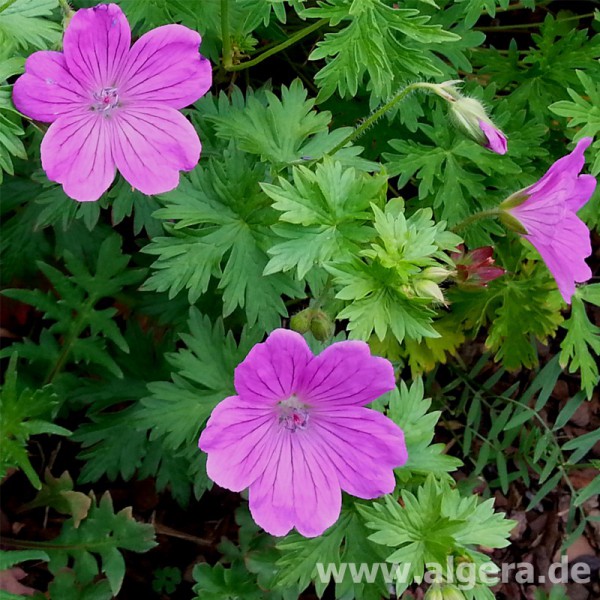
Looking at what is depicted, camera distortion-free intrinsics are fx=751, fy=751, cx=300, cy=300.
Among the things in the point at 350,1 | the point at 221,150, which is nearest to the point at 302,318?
the point at 221,150

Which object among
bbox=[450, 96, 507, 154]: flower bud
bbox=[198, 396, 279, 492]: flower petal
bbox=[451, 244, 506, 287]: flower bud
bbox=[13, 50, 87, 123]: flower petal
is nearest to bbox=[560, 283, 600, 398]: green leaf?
bbox=[451, 244, 506, 287]: flower bud

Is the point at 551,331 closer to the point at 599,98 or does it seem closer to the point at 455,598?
the point at 599,98

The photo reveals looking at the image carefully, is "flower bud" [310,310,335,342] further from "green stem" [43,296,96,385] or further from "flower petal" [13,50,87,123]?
"green stem" [43,296,96,385]

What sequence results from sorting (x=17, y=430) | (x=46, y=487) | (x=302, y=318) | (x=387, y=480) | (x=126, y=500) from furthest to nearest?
1. (x=126, y=500)
2. (x=46, y=487)
3. (x=17, y=430)
4. (x=302, y=318)
5. (x=387, y=480)

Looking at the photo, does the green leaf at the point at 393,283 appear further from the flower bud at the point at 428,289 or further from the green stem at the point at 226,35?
the green stem at the point at 226,35

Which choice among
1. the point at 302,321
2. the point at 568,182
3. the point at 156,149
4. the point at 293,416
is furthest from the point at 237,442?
the point at 568,182

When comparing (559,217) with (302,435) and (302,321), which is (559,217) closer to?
(302,321)
